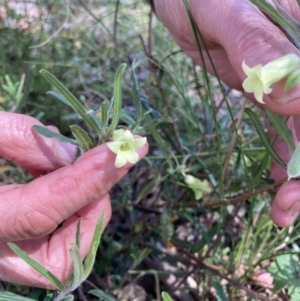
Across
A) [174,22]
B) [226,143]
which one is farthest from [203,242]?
[174,22]

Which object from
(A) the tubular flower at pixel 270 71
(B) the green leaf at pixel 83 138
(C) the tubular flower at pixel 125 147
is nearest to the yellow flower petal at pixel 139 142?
(C) the tubular flower at pixel 125 147

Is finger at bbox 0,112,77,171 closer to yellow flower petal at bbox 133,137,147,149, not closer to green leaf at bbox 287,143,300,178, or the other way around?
yellow flower petal at bbox 133,137,147,149

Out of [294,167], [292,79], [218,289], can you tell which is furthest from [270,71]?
[218,289]

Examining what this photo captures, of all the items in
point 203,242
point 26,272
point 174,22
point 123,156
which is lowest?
point 203,242

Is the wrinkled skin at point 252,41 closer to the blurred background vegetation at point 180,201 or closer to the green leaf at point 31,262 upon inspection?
the blurred background vegetation at point 180,201

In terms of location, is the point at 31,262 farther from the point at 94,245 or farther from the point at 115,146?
the point at 115,146

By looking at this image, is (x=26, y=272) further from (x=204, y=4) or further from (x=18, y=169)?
(x=204, y=4)
